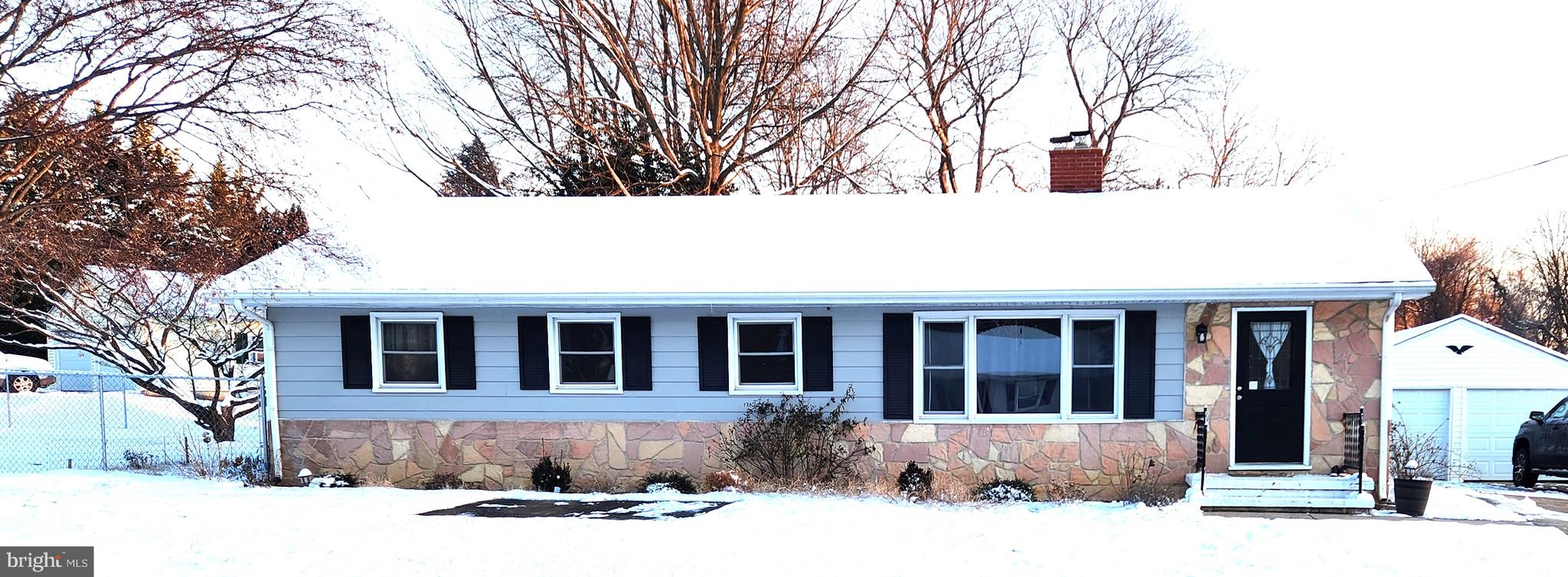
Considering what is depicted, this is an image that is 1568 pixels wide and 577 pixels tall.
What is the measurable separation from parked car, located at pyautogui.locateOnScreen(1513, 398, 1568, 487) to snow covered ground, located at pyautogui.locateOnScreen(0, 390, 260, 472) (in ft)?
56.2

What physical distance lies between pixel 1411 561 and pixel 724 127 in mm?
17544

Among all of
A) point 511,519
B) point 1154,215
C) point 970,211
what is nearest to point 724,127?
point 970,211

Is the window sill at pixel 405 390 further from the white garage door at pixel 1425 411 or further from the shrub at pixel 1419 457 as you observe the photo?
the white garage door at pixel 1425 411

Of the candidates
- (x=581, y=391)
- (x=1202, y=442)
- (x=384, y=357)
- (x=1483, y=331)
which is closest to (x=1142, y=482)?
(x=1202, y=442)

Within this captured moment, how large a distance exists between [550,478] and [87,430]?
1026 centimetres

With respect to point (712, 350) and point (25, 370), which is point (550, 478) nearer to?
point (712, 350)

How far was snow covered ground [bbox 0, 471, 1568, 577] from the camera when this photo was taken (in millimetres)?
5523

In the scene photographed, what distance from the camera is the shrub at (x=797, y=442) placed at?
8.72 metres

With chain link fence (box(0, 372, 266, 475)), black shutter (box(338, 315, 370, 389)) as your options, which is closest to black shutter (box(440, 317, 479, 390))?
black shutter (box(338, 315, 370, 389))

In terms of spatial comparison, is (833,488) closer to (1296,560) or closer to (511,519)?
(511,519)

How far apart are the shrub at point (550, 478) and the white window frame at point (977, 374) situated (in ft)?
13.1

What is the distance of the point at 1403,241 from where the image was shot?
8.46 metres

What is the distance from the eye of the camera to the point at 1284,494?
8117 mm

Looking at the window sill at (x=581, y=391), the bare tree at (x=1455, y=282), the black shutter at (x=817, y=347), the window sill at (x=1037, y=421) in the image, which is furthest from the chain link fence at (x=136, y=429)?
the bare tree at (x=1455, y=282)
